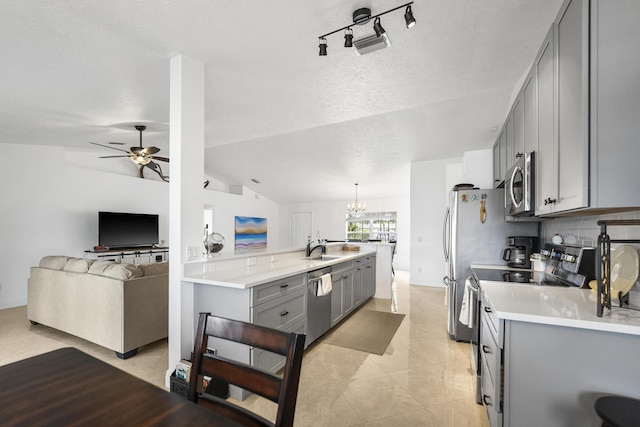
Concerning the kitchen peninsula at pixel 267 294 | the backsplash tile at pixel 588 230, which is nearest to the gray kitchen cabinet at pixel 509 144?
the backsplash tile at pixel 588 230

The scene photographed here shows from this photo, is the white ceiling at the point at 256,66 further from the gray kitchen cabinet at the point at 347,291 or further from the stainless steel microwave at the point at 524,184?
the gray kitchen cabinet at the point at 347,291

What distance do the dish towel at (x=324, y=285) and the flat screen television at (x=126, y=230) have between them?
4.68 metres

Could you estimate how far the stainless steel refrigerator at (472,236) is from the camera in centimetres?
327

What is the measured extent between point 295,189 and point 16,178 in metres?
6.33

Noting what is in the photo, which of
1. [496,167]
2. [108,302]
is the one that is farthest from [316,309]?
[496,167]

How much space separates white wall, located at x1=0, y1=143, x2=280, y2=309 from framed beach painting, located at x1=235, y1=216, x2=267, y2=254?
3.23 meters

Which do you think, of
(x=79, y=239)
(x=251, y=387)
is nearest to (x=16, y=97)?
(x=79, y=239)

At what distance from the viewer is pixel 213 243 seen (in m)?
3.02

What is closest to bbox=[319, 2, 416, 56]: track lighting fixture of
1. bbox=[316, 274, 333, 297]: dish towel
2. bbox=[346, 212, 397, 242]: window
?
bbox=[316, 274, 333, 297]: dish towel

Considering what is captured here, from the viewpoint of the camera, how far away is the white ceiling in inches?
77.5

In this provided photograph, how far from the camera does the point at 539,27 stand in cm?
230

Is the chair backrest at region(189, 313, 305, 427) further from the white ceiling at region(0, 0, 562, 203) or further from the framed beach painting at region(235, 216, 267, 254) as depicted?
the framed beach painting at region(235, 216, 267, 254)

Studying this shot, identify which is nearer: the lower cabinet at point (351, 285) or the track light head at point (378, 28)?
A: the track light head at point (378, 28)

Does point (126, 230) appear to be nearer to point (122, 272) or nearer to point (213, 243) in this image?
point (122, 272)
